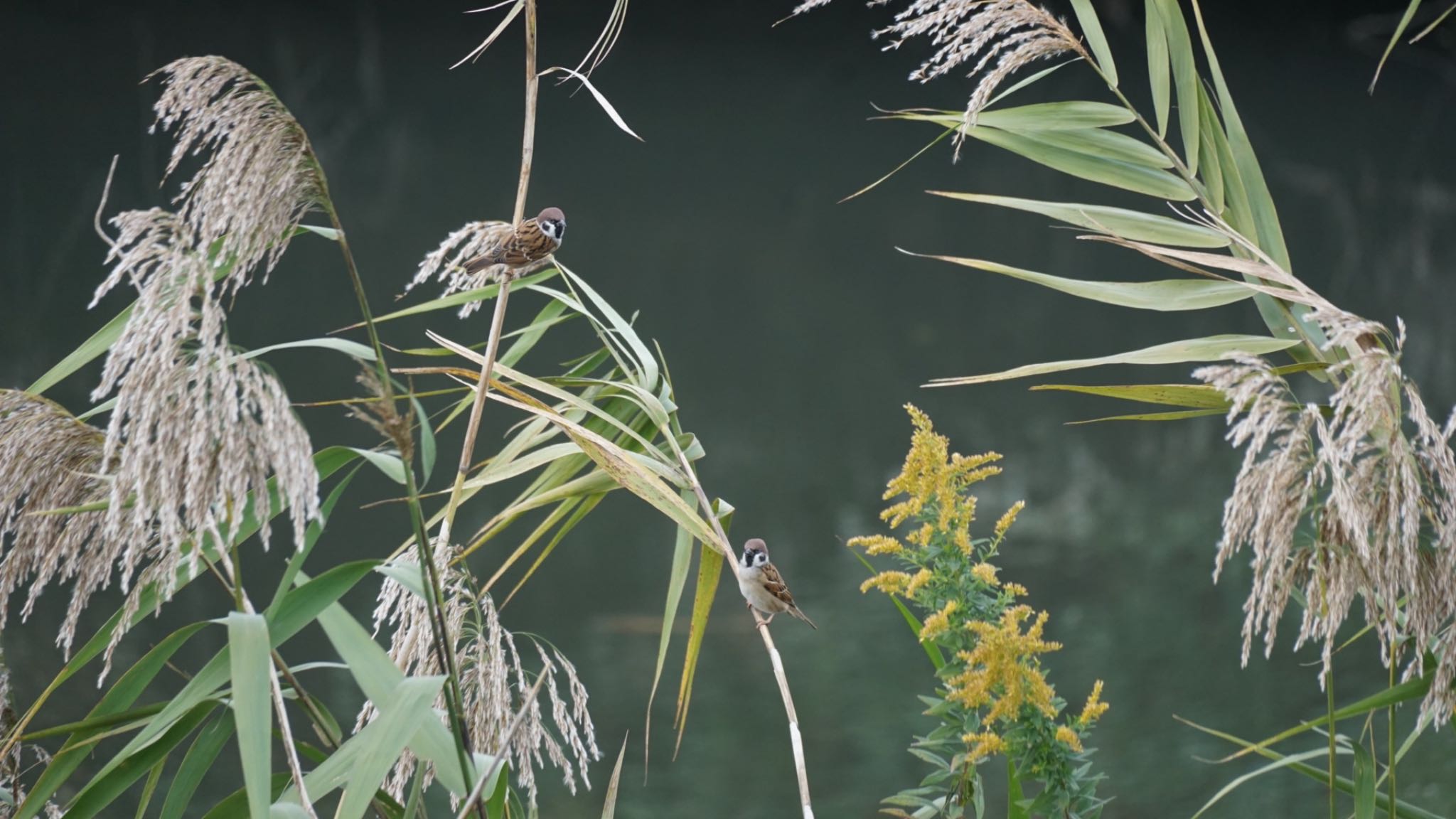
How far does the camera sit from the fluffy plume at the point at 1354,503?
821 mm

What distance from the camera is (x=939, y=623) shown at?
3.08 ft

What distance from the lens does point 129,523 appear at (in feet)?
2.47

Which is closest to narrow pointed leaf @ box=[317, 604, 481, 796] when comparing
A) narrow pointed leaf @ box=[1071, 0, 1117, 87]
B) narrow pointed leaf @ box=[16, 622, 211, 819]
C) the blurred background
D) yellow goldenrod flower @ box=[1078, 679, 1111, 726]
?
narrow pointed leaf @ box=[16, 622, 211, 819]

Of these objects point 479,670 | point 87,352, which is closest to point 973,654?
point 479,670

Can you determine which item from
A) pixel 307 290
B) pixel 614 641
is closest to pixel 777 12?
pixel 307 290

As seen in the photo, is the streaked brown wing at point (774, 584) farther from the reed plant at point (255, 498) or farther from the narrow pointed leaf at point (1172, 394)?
the narrow pointed leaf at point (1172, 394)

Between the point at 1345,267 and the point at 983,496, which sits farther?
the point at 1345,267

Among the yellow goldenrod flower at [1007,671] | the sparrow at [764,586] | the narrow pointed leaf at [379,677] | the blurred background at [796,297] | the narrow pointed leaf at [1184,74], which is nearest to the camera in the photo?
the narrow pointed leaf at [379,677]

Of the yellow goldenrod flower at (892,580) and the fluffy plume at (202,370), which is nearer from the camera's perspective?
the fluffy plume at (202,370)

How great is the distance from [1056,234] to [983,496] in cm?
290

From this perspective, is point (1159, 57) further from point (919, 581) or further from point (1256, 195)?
point (919, 581)

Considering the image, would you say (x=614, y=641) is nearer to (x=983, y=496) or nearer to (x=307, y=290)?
(x=983, y=496)

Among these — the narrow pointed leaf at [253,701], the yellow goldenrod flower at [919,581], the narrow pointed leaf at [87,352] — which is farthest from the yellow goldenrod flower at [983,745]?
the narrow pointed leaf at [87,352]

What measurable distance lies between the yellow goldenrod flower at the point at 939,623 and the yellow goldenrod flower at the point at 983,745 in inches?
3.3
